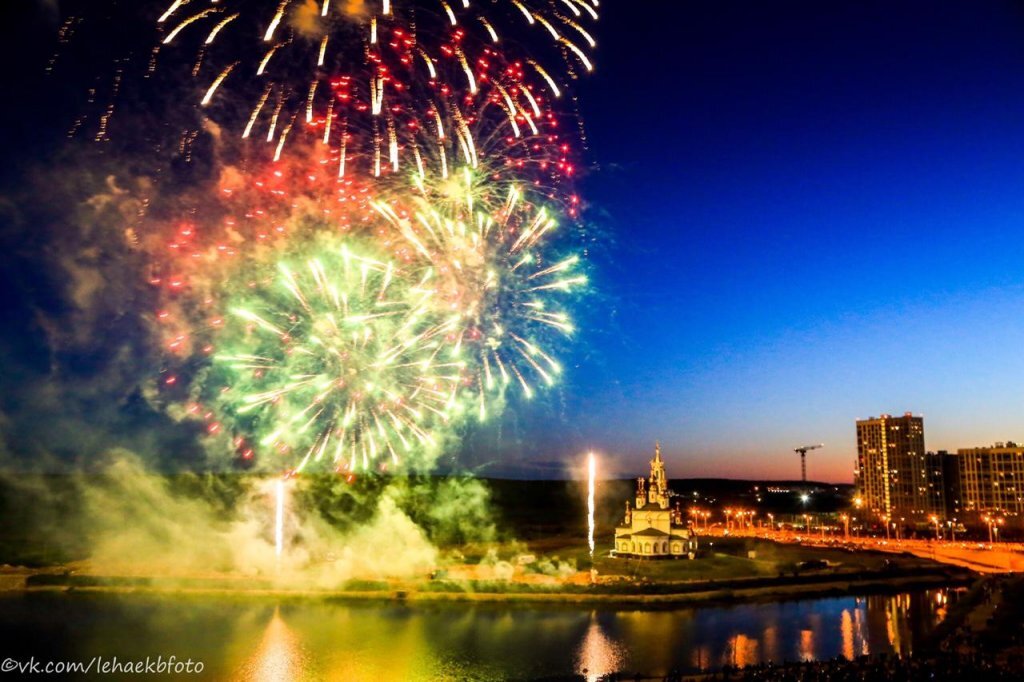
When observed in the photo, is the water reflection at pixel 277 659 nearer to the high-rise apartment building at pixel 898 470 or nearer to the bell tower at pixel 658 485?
the bell tower at pixel 658 485

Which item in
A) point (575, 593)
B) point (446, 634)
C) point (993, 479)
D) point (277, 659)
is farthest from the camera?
point (993, 479)

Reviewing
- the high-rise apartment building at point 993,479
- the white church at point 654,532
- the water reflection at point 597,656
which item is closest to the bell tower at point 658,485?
the white church at point 654,532

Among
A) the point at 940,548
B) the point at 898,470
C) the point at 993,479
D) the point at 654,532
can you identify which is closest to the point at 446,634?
the point at 654,532

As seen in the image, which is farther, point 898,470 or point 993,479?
point 898,470

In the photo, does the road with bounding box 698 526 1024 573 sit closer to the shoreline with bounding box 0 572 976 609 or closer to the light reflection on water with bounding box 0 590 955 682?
the shoreline with bounding box 0 572 976 609

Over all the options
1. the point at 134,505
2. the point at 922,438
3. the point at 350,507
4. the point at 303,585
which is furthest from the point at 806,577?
the point at 922,438

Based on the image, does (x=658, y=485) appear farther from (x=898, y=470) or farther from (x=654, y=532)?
(x=898, y=470)
